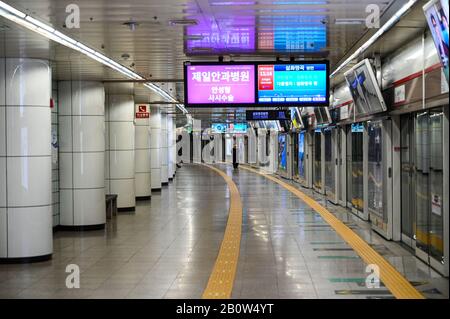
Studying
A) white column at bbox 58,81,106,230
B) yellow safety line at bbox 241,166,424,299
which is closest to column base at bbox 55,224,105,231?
white column at bbox 58,81,106,230

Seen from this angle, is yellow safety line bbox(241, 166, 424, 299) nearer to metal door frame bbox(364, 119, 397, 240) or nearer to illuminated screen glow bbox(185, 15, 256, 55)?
metal door frame bbox(364, 119, 397, 240)

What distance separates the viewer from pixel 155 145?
77.8 ft

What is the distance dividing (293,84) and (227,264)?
332cm

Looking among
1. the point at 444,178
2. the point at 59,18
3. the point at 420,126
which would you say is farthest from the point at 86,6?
the point at 420,126

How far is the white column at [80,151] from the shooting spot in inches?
513

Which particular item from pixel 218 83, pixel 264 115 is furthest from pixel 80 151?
pixel 264 115

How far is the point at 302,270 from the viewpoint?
8344 mm

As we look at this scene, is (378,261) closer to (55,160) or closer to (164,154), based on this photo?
(55,160)

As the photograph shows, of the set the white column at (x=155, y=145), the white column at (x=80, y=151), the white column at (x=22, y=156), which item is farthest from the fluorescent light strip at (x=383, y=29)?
the white column at (x=155, y=145)

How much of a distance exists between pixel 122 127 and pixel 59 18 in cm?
946

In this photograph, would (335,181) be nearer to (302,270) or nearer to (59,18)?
(302,270)

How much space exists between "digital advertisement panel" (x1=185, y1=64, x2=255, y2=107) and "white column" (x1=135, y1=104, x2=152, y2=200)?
32.4 feet

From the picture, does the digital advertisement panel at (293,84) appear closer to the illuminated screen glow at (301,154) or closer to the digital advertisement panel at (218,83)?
the digital advertisement panel at (218,83)
